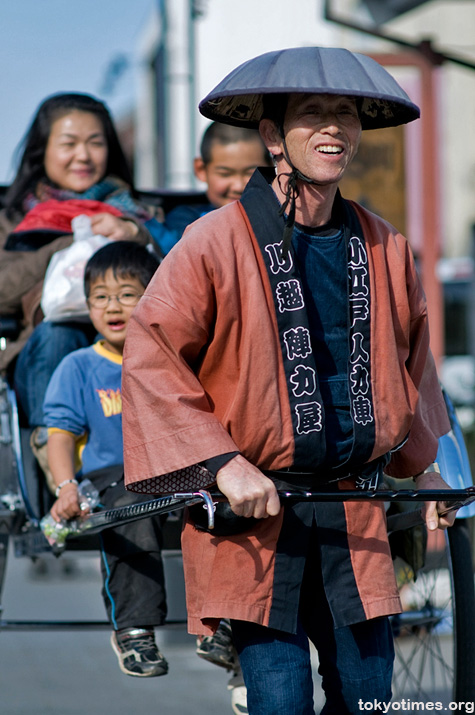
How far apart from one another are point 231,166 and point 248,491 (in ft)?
6.88

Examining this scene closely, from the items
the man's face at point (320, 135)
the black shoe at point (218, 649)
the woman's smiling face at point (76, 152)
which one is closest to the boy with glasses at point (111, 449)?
the black shoe at point (218, 649)

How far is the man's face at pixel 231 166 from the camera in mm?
4090

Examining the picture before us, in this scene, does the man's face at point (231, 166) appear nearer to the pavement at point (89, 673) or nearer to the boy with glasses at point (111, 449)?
the boy with glasses at point (111, 449)

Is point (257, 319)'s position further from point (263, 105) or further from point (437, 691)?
point (437, 691)

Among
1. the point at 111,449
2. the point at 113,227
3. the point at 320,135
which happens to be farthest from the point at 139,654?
the point at 113,227

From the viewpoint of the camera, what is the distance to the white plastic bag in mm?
3719

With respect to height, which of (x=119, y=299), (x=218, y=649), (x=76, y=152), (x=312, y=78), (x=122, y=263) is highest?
(x=76, y=152)

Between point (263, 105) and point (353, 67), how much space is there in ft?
0.89

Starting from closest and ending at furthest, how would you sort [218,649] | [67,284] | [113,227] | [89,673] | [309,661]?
[309,661], [218,649], [67,284], [113,227], [89,673]

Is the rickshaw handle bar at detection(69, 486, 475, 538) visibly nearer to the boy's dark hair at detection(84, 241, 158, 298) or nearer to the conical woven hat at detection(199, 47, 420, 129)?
the conical woven hat at detection(199, 47, 420, 129)

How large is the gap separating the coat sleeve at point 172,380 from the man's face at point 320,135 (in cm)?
31

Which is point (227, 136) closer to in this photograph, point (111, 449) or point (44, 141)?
point (44, 141)

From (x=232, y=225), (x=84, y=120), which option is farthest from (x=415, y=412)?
(x=84, y=120)

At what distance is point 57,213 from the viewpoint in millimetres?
4094
